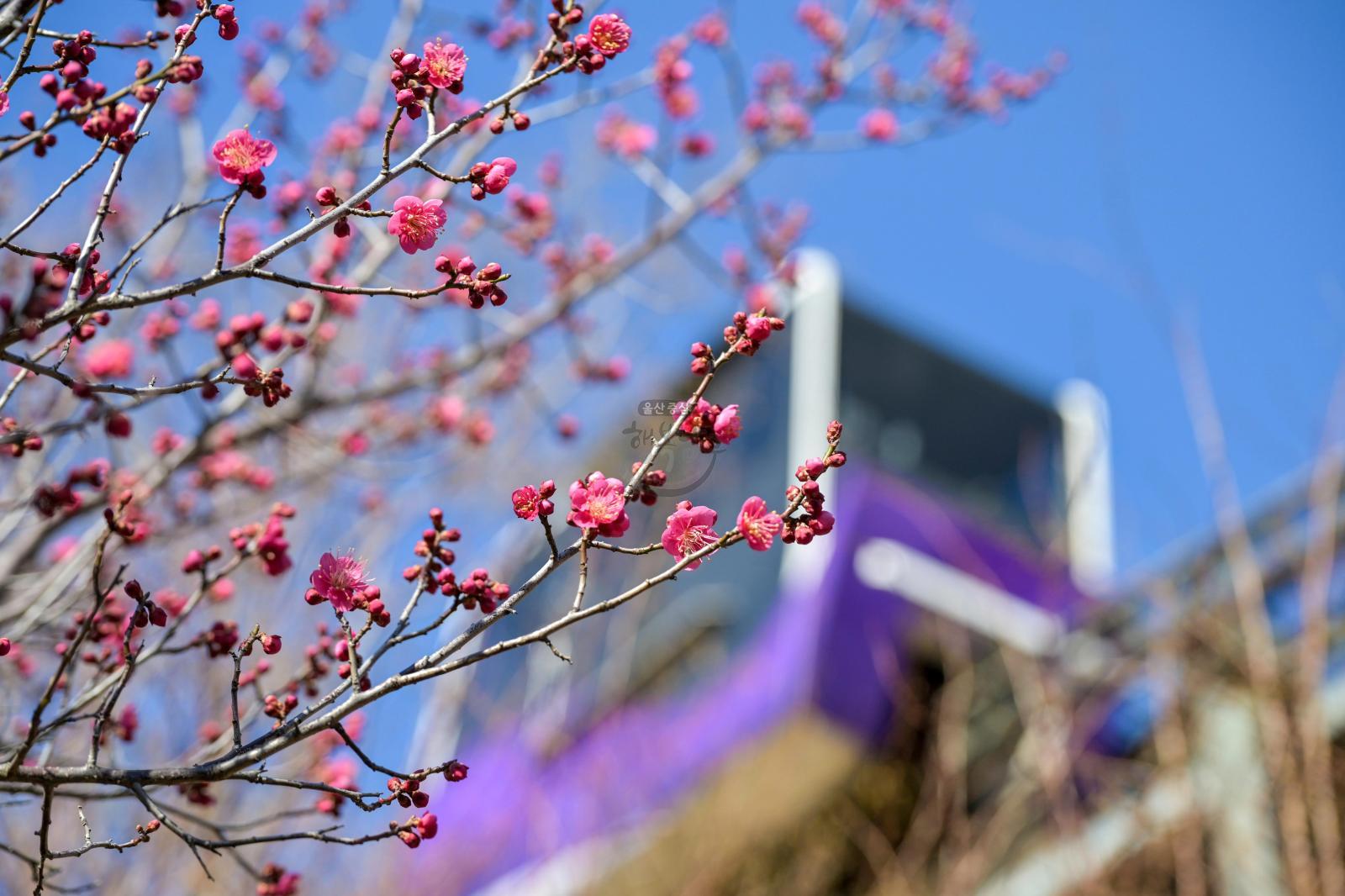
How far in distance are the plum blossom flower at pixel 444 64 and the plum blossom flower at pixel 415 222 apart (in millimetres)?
189

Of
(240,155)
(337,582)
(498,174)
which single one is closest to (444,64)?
(498,174)

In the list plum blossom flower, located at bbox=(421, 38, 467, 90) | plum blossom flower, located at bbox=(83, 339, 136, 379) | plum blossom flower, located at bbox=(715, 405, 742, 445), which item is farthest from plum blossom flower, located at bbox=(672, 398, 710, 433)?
plum blossom flower, located at bbox=(83, 339, 136, 379)

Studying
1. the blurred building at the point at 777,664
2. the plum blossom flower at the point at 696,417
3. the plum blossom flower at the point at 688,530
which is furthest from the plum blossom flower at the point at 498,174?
the blurred building at the point at 777,664

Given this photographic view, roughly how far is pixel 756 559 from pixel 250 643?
8.81 meters

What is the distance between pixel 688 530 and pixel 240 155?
894 millimetres

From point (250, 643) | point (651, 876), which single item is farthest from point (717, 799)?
point (250, 643)

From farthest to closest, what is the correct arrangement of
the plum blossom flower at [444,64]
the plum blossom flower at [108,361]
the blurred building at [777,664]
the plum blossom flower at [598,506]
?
the blurred building at [777,664]
the plum blossom flower at [108,361]
the plum blossom flower at [444,64]
the plum blossom flower at [598,506]

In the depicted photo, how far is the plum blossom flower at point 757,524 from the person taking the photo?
189 cm

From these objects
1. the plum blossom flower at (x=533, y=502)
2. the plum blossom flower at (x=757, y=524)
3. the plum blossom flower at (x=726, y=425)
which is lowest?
the plum blossom flower at (x=757, y=524)

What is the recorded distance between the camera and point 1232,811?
524cm

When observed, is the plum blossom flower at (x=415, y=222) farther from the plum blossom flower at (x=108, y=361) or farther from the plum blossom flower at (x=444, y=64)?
the plum blossom flower at (x=108, y=361)

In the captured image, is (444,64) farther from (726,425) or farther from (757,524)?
(757,524)

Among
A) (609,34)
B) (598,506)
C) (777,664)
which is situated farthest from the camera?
(777,664)

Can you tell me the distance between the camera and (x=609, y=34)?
7.02 ft
